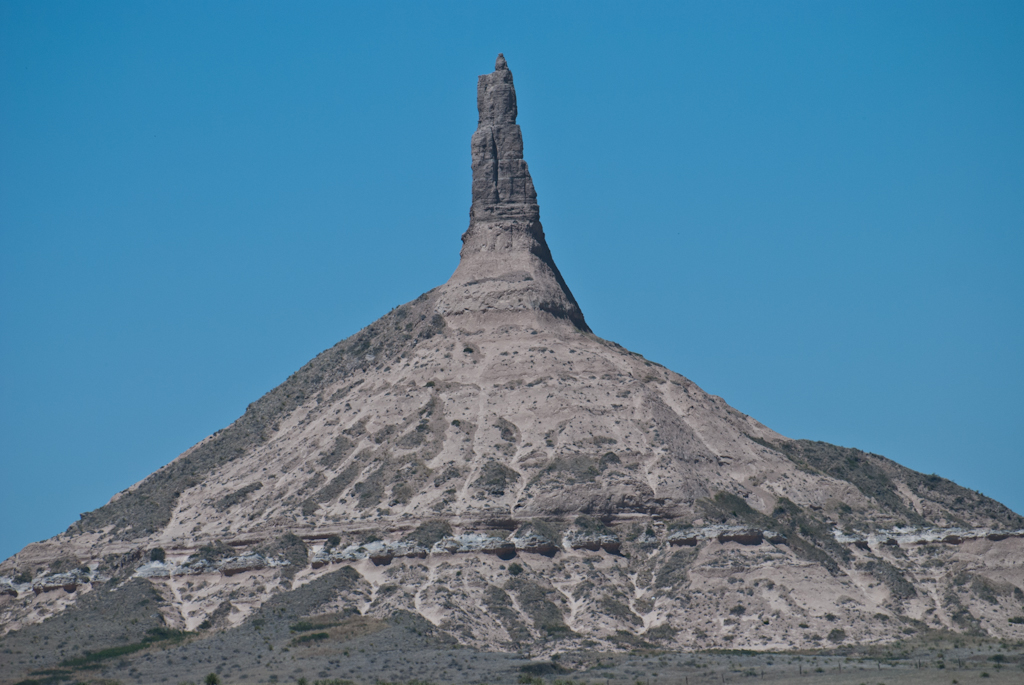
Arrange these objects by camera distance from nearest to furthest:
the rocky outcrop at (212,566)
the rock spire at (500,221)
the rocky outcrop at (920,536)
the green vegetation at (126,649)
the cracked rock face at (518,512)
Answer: the green vegetation at (126,649), the cracked rock face at (518,512), the rocky outcrop at (212,566), the rocky outcrop at (920,536), the rock spire at (500,221)

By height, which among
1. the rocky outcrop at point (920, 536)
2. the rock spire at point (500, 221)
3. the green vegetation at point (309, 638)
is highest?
the rock spire at point (500, 221)

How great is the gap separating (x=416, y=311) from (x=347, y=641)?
47.3m

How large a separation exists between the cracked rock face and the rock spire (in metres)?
0.22

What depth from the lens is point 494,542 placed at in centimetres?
10919

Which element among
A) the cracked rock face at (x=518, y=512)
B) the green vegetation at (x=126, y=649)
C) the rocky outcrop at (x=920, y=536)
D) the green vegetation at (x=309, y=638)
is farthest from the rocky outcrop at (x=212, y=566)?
the rocky outcrop at (x=920, y=536)

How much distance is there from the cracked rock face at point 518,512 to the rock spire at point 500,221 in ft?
0.71

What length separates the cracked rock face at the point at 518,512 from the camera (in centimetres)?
10488

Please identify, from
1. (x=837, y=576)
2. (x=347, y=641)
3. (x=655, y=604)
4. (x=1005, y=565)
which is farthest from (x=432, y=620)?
(x=1005, y=565)

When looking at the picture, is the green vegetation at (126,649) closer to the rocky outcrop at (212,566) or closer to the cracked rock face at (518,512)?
the cracked rock face at (518,512)

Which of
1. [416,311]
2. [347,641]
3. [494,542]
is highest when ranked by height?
[416,311]

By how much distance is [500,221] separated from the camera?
454ft

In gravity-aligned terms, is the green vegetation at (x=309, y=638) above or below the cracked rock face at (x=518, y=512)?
below

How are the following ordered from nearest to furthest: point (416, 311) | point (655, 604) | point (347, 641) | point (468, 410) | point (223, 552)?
point (347, 641), point (655, 604), point (223, 552), point (468, 410), point (416, 311)

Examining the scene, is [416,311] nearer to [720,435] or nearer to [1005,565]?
[720,435]
